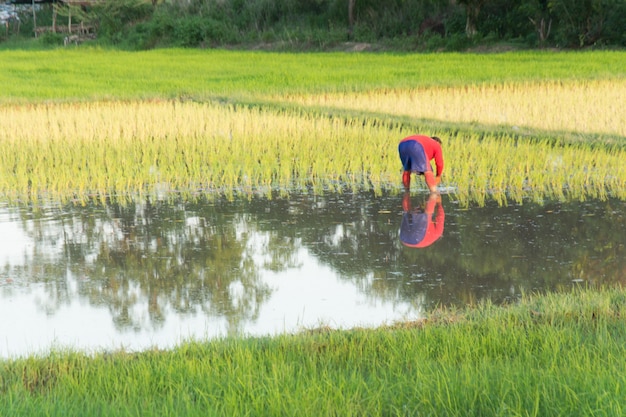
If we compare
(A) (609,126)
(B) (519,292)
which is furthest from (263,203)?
(A) (609,126)

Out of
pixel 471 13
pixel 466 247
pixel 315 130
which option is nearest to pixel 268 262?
pixel 466 247

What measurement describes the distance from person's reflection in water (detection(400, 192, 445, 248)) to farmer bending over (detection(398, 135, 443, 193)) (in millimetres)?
185

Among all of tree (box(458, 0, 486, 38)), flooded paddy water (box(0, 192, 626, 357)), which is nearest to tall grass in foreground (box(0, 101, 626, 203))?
flooded paddy water (box(0, 192, 626, 357))

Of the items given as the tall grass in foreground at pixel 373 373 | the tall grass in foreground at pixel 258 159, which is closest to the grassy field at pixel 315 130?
the tall grass in foreground at pixel 258 159

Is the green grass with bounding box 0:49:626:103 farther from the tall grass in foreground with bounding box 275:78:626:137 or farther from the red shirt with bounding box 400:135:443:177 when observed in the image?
the red shirt with bounding box 400:135:443:177

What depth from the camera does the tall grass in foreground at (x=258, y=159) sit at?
24.6 feet

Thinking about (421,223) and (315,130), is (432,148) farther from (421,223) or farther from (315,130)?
(315,130)

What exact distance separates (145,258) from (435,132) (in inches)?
199

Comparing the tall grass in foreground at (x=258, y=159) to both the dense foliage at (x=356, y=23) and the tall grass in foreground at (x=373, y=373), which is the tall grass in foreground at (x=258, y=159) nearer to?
the tall grass in foreground at (x=373, y=373)

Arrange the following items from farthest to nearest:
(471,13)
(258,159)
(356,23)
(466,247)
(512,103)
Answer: (356,23) < (471,13) < (512,103) < (258,159) < (466,247)

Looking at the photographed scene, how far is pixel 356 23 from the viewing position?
28.4 m

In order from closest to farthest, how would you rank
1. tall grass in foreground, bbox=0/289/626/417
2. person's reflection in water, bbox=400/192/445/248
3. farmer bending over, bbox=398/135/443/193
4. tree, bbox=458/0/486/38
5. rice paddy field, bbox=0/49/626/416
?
tall grass in foreground, bbox=0/289/626/417 → rice paddy field, bbox=0/49/626/416 → person's reflection in water, bbox=400/192/445/248 → farmer bending over, bbox=398/135/443/193 → tree, bbox=458/0/486/38

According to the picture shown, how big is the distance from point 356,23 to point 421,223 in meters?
22.9

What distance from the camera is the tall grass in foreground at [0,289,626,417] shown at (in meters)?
2.59
